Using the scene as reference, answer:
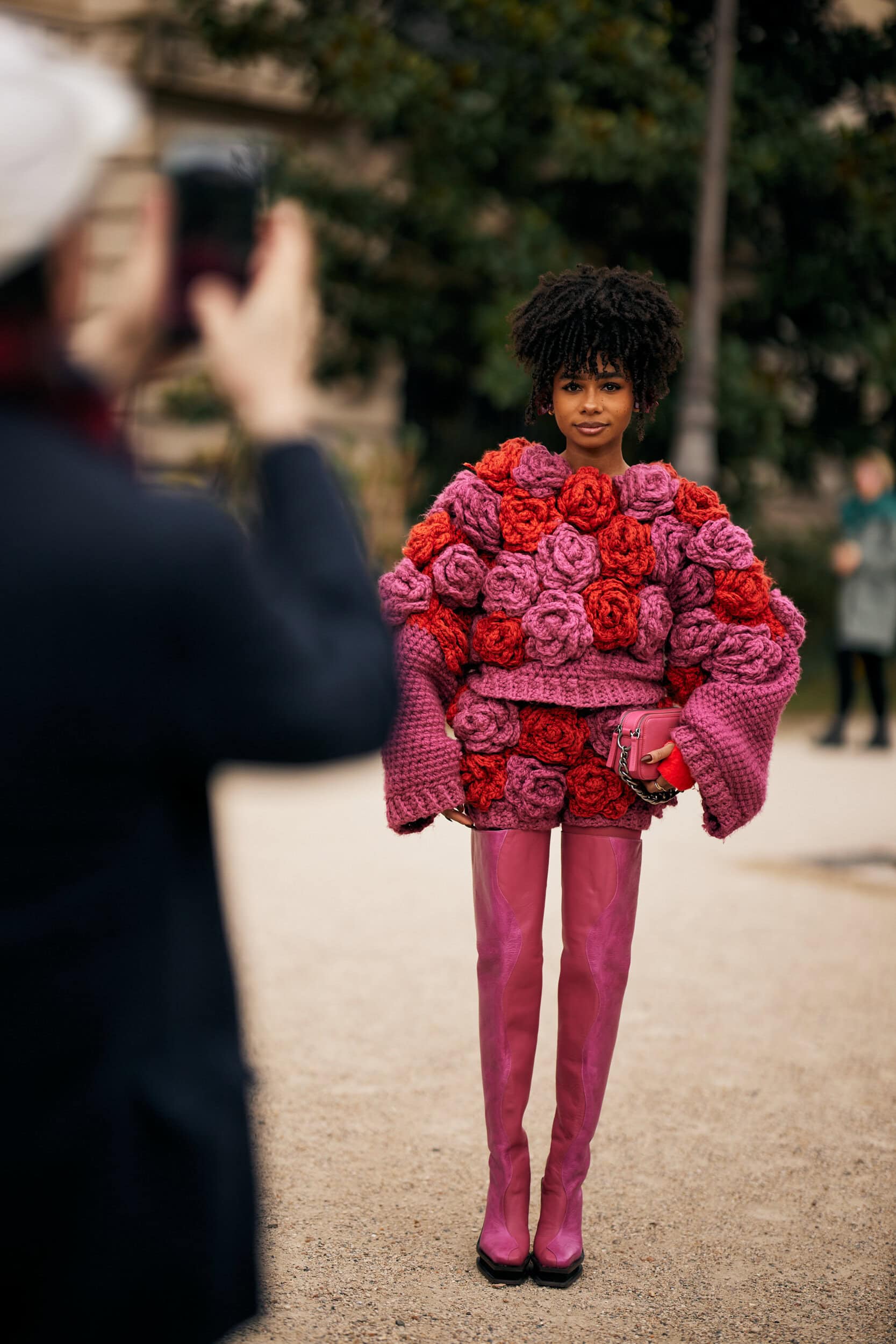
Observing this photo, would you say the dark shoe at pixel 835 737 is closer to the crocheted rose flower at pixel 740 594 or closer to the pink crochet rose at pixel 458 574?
the crocheted rose flower at pixel 740 594

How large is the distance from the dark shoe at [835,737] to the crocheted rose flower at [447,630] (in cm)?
805

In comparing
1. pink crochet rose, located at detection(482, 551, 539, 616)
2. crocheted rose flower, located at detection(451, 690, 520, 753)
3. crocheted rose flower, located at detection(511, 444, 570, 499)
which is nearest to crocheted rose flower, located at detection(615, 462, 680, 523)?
crocheted rose flower, located at detection(511, 444, 570, 499)

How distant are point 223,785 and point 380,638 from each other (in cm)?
815

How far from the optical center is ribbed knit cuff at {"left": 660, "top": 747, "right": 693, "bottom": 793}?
281 centimetres

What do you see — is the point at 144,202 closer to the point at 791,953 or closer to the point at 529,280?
the point at 791,953

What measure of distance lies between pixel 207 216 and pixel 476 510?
160cm

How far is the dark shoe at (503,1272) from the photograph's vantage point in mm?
2955

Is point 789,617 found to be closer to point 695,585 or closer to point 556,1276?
point 695,585

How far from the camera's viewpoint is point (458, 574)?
288 cm

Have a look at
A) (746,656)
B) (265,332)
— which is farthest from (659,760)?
(265,332)

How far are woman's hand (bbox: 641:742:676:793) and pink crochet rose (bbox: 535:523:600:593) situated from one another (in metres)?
0.33

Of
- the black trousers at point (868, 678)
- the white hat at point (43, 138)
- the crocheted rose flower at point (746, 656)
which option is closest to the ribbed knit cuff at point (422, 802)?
the crocheted rose flower at point (746, 656)

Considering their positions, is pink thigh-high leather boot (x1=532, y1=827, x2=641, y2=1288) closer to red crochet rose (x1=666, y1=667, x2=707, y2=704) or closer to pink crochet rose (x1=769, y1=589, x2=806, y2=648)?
red crochet rose (x1=666, y1=667, x2=707, y2=704)

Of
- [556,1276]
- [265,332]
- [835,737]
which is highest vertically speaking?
[265,332]
